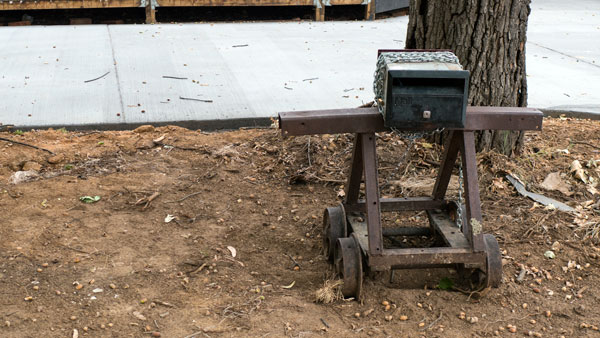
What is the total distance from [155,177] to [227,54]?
3.43 metres

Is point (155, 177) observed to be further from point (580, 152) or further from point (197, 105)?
point (580, 152)

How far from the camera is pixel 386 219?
3879mm

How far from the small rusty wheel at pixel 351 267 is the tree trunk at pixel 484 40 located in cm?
164

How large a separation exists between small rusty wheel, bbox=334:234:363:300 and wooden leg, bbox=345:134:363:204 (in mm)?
433

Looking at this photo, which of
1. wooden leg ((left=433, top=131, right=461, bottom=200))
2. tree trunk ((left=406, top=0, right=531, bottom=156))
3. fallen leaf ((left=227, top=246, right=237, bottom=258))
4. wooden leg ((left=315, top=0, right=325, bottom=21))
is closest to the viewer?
wooden leg ((left=433, top=131, right=461, bottom=200))

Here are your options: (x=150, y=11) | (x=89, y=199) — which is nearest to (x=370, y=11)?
(x=150, y=11)

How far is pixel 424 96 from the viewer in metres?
2.74

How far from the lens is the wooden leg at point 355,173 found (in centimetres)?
321

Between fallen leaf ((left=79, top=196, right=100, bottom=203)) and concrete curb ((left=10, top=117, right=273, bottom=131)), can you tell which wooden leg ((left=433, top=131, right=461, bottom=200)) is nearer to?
fallen leaf ((left=79, top=196, right=100, bottom=203))

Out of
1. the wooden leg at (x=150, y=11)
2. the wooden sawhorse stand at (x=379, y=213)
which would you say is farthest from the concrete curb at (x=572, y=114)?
the wooden leg at (x=150, y=11)

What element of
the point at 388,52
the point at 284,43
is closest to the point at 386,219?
the point at 388,52

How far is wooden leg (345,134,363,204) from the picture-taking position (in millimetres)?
3214

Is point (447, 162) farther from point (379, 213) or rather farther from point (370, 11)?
point (370, 11)

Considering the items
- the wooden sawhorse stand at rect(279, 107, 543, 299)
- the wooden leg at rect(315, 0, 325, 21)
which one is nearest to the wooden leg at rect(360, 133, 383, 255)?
the wooden sawhorse stand at rect(279, 107, 543, 299)
